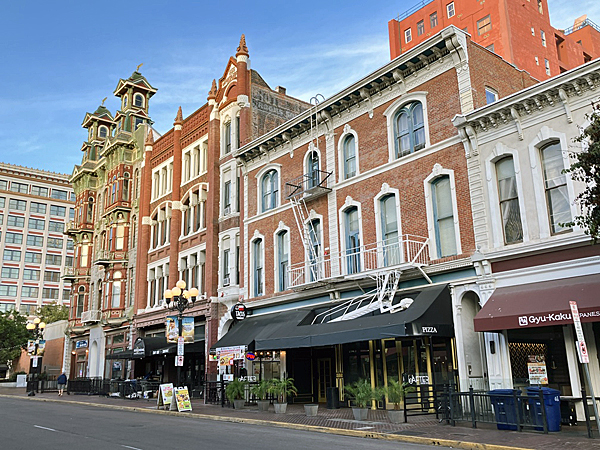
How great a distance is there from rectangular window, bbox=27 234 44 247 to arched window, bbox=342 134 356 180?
8543 centimetres

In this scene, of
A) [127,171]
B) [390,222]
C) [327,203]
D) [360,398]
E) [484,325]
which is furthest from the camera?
[127,171]

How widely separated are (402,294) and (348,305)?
2517 mm

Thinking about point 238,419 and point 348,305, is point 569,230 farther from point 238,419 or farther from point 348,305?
point 238,419

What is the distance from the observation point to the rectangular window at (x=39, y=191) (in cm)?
9656

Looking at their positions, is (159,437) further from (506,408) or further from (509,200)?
(509,200)

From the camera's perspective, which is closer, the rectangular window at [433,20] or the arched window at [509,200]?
the arched window at [509,200]

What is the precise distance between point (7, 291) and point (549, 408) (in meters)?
94.5

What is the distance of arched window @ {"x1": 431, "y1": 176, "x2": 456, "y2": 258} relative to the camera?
19.4m

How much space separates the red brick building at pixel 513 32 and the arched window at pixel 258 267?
78.1ft

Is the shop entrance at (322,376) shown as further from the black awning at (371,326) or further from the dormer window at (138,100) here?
the dormer window at (138,100)

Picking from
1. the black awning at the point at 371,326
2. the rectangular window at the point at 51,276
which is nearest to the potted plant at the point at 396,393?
the black awning at the point at 371,326

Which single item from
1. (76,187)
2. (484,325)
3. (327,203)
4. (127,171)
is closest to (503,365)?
(484,325)

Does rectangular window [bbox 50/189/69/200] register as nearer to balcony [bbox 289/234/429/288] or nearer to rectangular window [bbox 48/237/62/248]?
rectangular window [bbox 48/237/62/248]

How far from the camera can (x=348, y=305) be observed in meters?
22.0
